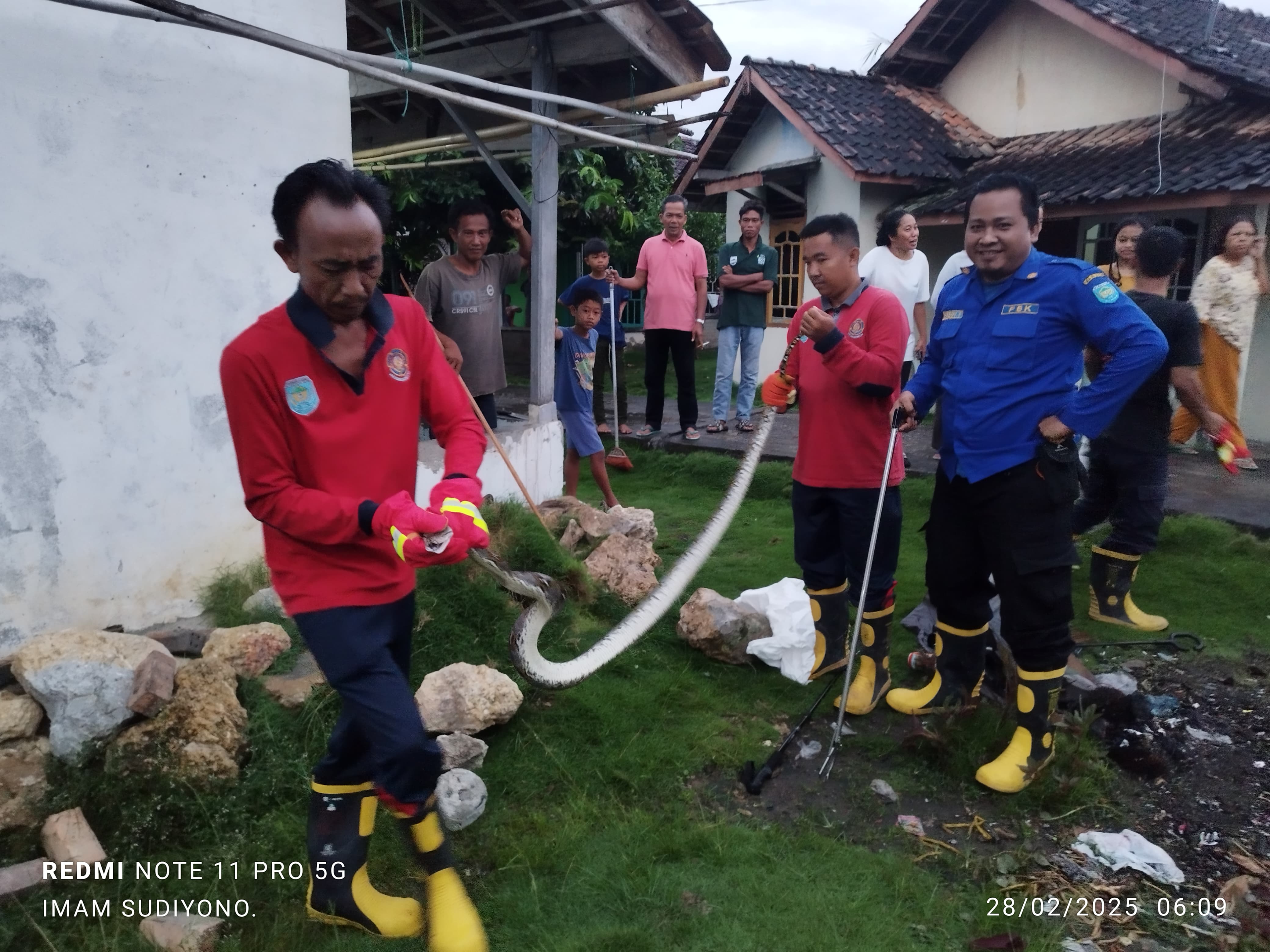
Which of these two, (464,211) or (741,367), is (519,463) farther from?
(741,367)

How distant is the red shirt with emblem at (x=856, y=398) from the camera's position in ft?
12.4

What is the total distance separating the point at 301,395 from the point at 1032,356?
2.47 m

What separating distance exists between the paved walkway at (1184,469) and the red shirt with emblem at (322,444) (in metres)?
5.49

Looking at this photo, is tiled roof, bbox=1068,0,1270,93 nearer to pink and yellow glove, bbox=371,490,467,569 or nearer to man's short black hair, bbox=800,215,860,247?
man's short black hair, bbox=800,215,860,247

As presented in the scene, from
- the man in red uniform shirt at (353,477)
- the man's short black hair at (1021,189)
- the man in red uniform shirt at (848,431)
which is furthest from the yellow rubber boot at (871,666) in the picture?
the man in red uniform shirt at (353,477)

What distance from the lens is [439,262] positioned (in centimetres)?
Result: 541

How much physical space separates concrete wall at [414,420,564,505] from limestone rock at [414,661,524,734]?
1716 mm

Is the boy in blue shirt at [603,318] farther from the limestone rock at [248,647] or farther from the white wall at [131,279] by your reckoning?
the limestone rock at [248,647]

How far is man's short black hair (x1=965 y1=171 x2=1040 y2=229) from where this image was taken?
10.5 ft

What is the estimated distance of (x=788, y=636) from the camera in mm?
4391

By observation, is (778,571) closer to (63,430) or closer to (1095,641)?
(1095,641)

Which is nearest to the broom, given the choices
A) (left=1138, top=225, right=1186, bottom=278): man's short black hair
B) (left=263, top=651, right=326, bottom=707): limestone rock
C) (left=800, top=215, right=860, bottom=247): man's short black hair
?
(left=800, top=215, right=860, bottom=247): man's short black hair

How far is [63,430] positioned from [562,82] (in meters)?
4.51

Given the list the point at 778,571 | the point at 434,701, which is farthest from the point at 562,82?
the point at 434,701
